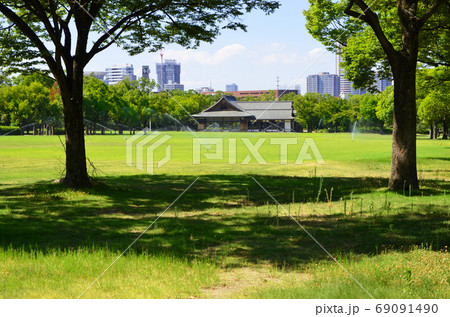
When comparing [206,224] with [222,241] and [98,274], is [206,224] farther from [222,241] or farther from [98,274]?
[98,274]

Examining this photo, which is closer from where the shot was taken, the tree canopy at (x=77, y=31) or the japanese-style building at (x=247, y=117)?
the tree canopy at (x=77, y=31)

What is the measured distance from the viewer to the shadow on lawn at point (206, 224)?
7253mm

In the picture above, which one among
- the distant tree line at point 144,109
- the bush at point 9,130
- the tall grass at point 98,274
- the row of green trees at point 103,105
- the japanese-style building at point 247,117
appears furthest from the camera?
the japanese-style building at point 247,117

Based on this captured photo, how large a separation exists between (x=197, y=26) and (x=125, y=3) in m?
2.63

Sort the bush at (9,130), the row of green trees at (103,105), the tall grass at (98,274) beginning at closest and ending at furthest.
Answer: the tall grass at (98,274) → the bush at (9,130) → the row of green trees at (103,105)

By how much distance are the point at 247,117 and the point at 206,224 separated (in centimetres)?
7401

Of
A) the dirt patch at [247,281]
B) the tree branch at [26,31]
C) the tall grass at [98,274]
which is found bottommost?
the dirt patch at [247,281]

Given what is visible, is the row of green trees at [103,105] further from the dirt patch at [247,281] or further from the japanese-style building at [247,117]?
the dirt patch at [247,281]

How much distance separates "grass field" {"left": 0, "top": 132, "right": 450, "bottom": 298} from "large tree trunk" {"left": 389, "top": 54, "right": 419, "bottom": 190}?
45cm

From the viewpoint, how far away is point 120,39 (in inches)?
639

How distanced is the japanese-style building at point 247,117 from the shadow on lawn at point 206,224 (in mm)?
68490

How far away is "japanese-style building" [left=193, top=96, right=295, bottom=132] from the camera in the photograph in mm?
82250

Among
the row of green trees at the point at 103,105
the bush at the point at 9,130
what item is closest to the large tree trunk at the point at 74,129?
the row of green trees at the point at 103,105

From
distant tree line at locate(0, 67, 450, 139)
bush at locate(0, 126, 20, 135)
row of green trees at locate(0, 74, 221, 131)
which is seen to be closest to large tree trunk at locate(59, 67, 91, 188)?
distant tree line at locate(0, 67, 450, 139)
